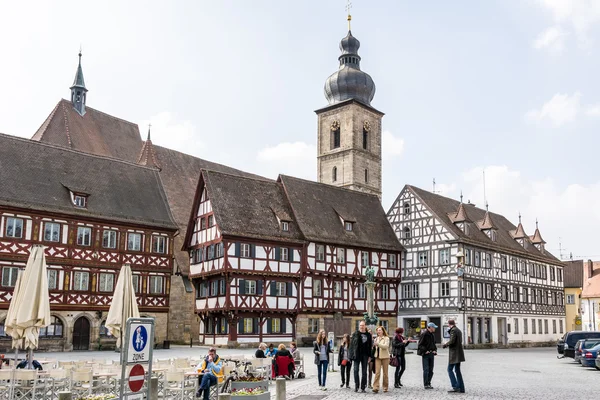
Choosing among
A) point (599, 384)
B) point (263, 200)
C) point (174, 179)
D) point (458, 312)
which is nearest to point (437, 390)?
point (599, 384)

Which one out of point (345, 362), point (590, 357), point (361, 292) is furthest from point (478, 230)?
point (345, 362)

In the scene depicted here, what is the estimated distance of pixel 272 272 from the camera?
4144cm

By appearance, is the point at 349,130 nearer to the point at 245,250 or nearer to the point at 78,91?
the point at 78,91

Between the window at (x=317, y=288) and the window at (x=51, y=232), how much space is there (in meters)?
15.9

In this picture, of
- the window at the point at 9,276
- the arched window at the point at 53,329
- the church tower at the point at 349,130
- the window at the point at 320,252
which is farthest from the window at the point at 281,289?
the church tower at the point at 349,130

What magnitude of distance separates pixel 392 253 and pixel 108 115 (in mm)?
23493

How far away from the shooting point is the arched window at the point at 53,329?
3534 centimetres

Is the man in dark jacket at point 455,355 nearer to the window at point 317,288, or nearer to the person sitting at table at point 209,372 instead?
the person sitting at table at point 209,372

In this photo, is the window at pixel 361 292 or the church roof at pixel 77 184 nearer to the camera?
the church roof at pixel 77 184

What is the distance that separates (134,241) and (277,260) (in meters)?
8.49

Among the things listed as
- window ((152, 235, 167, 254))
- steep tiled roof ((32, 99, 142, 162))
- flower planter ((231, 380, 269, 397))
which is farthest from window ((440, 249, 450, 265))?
flower planter ((231, 380, 269, 397))

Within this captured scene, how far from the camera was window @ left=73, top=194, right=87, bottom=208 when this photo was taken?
122 ft

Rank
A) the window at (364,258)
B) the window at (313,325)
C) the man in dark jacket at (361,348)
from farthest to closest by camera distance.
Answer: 1. the window at (364,258)
2. the window at (313,325)
3. the man in dark jacket at (361,348)

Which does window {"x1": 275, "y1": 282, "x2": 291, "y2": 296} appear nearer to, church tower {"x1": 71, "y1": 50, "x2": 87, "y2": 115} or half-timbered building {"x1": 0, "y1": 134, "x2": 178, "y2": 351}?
half-timbered building {"x1": 0, "y1": 134, "x2": 178, "y2": 351}
